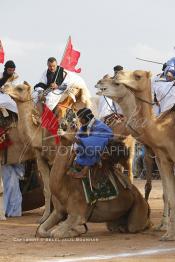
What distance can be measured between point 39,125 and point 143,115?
334 cm

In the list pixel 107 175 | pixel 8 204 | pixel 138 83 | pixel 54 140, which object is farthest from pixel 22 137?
pixel 138 83

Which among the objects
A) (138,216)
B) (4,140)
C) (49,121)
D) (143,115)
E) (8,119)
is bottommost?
(138,216)

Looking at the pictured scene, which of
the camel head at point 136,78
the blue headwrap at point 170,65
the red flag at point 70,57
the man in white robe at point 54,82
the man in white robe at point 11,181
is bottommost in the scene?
the man in white robe at point 11,181

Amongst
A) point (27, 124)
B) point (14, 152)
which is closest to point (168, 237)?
point (27, 124)

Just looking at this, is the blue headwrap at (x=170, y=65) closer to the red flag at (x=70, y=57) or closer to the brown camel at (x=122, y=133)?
the brown camel at (x=122, y=133)

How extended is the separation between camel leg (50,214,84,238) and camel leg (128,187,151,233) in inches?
34.5

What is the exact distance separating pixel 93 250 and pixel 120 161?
2833 millimetres

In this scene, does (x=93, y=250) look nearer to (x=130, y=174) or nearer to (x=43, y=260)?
(x=43, y=260)

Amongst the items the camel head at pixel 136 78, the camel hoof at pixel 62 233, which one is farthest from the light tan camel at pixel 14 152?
the camel head at pixel 136 78

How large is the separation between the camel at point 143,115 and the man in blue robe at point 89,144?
24.3 inches

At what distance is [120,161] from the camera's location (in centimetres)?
1228

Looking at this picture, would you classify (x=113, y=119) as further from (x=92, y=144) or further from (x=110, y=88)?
(x=110, y=88)

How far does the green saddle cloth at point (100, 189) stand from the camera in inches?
425

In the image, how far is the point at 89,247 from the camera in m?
9.94
